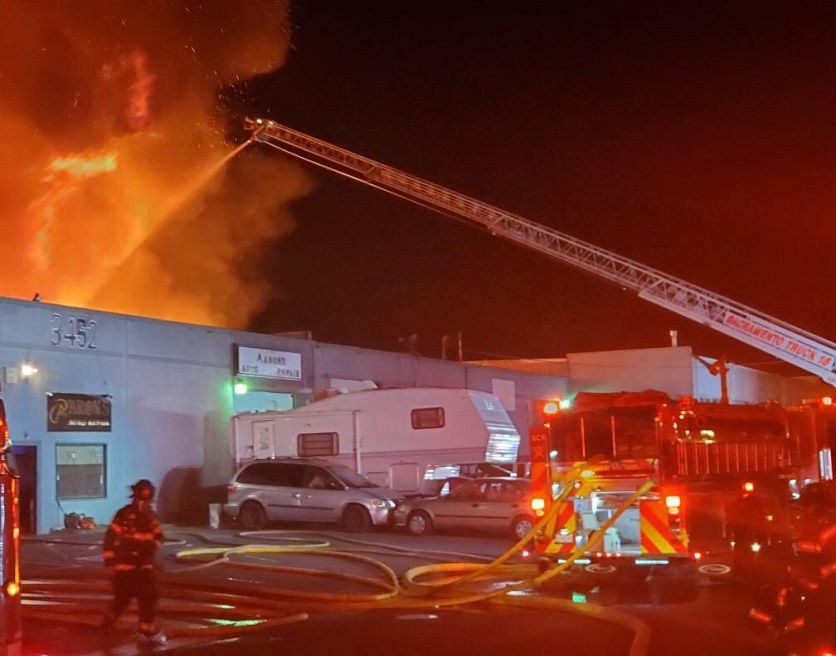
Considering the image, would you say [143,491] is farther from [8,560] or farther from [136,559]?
[8,560]

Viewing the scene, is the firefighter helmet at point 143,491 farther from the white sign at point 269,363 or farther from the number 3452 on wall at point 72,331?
the white sign at point 269,363

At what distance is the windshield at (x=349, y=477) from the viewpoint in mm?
21609

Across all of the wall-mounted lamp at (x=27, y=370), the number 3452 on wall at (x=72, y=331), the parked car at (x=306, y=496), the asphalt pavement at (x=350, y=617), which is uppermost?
the number 3452 on wall at (x=72, y=331)

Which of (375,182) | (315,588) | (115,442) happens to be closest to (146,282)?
(375,182)

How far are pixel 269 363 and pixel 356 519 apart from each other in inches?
357

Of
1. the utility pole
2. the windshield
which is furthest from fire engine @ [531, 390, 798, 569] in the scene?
the windshield

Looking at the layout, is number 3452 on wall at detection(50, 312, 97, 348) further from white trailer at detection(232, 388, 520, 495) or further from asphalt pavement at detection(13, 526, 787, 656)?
asphalt pavement at detection(13, 526, 787, 656)

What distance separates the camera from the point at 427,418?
2314 cm

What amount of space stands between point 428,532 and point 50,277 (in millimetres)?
24749

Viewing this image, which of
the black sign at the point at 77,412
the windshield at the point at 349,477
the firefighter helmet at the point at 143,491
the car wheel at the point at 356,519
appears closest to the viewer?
the firefighter helmet at the point at 143,491

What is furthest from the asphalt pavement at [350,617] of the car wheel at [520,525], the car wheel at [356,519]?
the car wheel at [356,519]

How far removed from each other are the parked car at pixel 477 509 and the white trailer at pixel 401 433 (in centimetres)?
231

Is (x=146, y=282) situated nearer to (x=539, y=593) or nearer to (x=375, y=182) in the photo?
(x=375, y=182)

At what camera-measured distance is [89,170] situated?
37250mm
